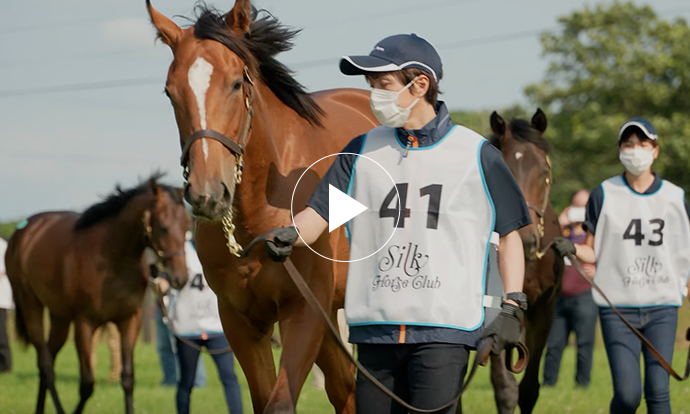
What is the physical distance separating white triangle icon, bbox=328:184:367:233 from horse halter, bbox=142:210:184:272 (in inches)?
220

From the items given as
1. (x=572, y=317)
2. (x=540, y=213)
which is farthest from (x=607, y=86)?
(x=540, y=213)

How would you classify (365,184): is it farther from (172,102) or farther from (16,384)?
(16,384)

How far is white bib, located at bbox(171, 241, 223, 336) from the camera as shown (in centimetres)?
848

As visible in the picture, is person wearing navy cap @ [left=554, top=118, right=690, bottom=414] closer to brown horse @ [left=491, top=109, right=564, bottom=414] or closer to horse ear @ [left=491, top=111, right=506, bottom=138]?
brown horse @ [left=491, top=109, right=564, bottom=414]

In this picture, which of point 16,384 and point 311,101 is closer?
point 311,101

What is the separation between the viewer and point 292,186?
4742 mm

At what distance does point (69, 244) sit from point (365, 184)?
721 cm

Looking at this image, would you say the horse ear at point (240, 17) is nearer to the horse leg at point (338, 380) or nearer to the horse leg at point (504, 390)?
the horse leg at point (338, 380)

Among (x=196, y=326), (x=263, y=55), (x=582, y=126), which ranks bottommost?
(x=196, y=326)

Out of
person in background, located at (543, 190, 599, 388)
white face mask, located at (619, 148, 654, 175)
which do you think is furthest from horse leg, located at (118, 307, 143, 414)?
white face mask, located at (619, 148, 654, 175)

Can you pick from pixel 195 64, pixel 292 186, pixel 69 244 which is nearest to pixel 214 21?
pixel 195 64

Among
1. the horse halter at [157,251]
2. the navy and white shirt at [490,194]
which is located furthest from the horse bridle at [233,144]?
the horse halter at [157,251]

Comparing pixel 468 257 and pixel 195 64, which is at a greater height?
pixel 195 64

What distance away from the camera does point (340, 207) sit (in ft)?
12.3
